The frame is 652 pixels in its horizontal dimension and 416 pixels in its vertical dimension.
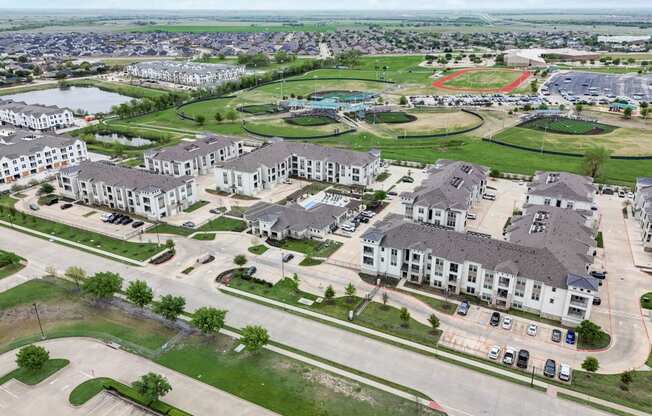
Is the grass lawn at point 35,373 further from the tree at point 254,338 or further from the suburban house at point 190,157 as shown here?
the suburban house at point 190,157

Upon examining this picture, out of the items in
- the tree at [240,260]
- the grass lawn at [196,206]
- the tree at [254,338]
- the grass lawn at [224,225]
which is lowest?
the grass lawn at [224,225]

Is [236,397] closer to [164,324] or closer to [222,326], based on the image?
[222,326]

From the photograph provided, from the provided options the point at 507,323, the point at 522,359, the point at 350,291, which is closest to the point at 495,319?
the point at 507,323

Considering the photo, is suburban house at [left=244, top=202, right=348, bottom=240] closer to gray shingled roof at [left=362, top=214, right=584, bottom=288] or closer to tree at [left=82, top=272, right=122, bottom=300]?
gray shingled roof at [left=362, top=214, right=584, bottom=288]

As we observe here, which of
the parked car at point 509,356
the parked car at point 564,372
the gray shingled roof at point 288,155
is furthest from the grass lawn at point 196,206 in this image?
the parked car at point 564,372

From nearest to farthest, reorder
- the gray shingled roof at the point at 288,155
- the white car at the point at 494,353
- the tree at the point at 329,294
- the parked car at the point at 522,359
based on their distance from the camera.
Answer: the parked car at the point at 522,359, the white car at the point at 494,353, the tree at the point at 329,294, the gray shingled roof at the point at 288,155

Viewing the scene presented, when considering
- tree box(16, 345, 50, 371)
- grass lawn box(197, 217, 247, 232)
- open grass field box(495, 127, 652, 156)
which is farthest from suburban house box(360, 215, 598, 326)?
open grass field box(495, 127, 652, 156)

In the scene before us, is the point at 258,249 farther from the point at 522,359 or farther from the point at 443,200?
the point at 522,359
